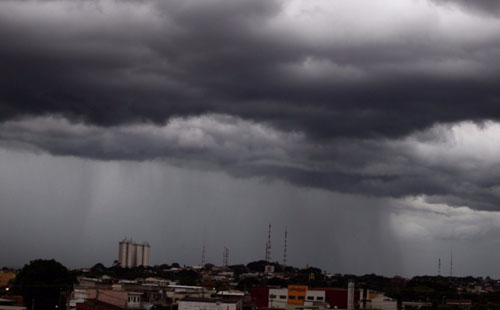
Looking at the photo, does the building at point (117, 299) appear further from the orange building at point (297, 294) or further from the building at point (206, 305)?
the orange building at point (297, 294)

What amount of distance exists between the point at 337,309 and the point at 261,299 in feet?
63.2

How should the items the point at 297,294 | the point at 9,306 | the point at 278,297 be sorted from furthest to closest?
the point at 297,294
the point at 278,297
the point at 9,306

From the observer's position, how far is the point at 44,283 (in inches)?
4626

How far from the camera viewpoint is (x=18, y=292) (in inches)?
4427

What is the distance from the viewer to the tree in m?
107

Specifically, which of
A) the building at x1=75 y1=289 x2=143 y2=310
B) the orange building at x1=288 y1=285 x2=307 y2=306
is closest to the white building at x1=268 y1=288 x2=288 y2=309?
the orange building at x1=288 y1=285 x2=307 y2=306

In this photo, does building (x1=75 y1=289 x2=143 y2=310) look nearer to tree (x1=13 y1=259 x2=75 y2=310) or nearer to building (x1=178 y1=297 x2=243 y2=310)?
tree (x1=13 y1=259 x2=75 y2=310)

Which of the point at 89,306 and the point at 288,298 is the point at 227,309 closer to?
the point at 89,306

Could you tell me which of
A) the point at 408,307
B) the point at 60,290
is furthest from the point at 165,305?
the point at 408,307

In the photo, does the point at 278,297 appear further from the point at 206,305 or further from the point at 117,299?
the point at 117,299

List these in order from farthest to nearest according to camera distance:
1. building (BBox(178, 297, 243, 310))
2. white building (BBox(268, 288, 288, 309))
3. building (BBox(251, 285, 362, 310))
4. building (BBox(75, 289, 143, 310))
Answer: white building (BBox(268, 288, 288, 309)) < building (BBox(251, 285, 362, 310)) < building (BBox(75, 289, 143, 310)) < building (BBox(178, 297, 243, 310))

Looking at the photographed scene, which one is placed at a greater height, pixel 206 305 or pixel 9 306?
pixel 9 306

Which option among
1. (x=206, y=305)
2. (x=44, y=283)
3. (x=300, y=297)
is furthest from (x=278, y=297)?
(x=44, y=283)

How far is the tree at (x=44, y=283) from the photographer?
10681 centimetres
